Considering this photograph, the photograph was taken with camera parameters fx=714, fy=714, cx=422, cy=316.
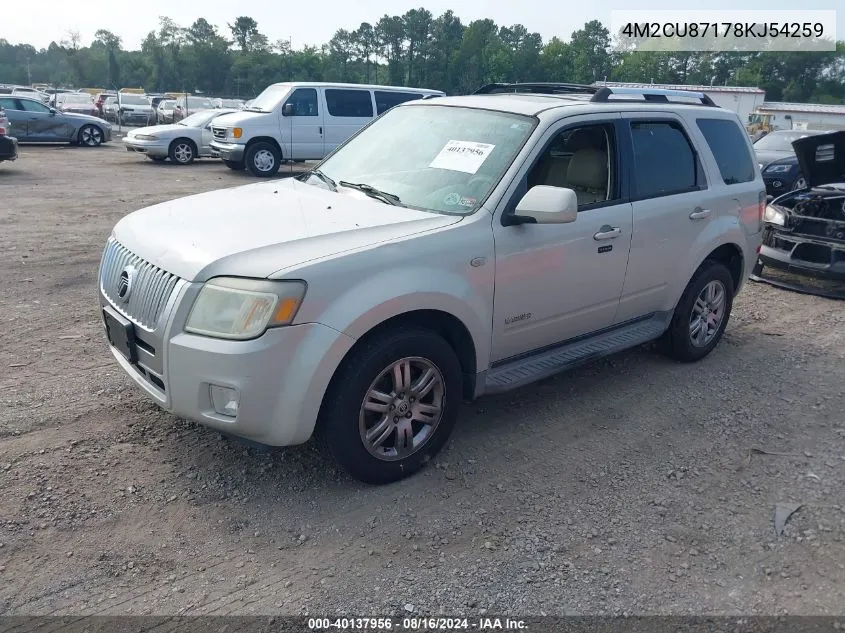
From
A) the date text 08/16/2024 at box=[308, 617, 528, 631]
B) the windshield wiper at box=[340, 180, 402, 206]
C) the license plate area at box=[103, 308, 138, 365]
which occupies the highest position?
the windshield wiper at box=[340, 180, 402, 206]

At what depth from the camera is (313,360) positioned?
3094 mm

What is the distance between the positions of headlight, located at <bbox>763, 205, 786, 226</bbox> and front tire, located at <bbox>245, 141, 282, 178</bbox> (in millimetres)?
11214

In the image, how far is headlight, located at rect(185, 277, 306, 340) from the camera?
3035 mm

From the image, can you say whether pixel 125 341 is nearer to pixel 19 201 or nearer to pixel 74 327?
pixel 74 327

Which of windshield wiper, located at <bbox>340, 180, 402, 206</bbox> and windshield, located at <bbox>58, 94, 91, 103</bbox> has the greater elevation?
windshield, located at <bbox>58, 94, 91, 103</bbox>

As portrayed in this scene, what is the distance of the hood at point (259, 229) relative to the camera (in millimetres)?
3197

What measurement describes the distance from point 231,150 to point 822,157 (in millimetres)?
11970

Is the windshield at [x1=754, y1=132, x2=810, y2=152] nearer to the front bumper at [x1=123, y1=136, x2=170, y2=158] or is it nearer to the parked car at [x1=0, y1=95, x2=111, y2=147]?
the front bumper at [x1=123, y1=136, x2=170, y2=158]

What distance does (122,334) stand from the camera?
3508 millimetres

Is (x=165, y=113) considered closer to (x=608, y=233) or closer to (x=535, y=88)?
(x=535, y=88)

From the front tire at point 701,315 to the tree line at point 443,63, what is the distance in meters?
84.3

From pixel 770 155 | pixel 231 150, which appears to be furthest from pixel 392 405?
pixel 231 150

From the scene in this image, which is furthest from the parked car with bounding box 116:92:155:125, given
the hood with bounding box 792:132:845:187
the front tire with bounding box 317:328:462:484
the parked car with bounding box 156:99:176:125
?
the front tire with bounding box 317:328:462:484

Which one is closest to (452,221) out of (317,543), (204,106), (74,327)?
(317,543)
